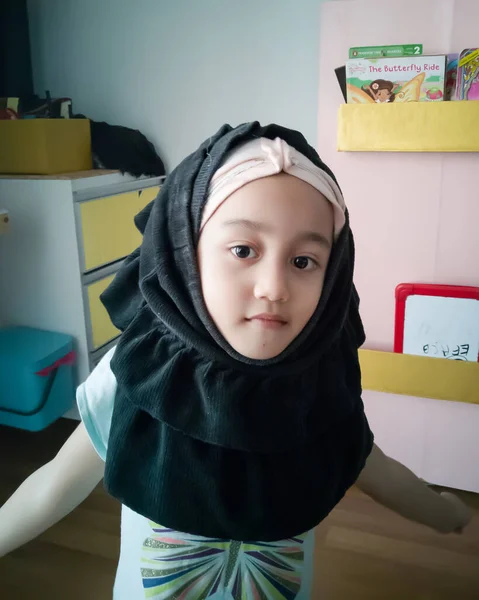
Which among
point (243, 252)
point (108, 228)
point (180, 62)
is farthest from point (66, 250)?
point (243, 252)

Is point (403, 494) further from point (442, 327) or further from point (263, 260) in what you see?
point (442, 327)

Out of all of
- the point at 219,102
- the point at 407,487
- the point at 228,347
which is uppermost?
the point at 219,102

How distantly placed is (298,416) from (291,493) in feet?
0.29

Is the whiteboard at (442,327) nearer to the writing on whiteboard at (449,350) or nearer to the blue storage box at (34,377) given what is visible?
the writing on whiteboard at (449,350)

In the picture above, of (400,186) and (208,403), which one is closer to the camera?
(208,403)

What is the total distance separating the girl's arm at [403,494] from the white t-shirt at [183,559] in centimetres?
14

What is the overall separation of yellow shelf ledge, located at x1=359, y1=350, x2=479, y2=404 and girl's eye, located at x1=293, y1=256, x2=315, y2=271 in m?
0.84

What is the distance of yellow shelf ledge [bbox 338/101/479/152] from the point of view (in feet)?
3.76

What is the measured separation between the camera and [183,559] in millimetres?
635

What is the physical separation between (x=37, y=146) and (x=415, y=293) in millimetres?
1058

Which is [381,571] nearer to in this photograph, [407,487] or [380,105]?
[407,487]

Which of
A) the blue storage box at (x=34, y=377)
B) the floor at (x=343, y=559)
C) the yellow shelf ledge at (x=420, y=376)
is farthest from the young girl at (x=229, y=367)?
the blue storage box at (x=34, y=377)

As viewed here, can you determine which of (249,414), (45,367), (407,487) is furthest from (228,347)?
(45,367)

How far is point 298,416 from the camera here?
0.56 meters
